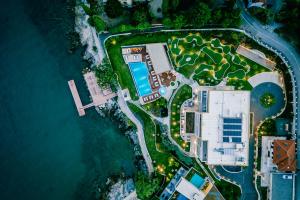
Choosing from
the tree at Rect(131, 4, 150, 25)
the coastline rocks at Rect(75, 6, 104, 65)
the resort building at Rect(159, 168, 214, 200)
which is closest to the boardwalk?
the coastline rocks at Rect(75, 6, 104, 65)

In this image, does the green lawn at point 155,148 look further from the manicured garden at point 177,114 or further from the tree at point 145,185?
the manicured garden at point 177,114

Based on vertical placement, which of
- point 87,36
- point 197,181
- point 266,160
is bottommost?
point 197,181

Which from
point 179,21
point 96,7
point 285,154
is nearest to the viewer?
point 285,154

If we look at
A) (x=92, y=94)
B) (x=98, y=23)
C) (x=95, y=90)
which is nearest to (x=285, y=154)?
(x=95, y=90)

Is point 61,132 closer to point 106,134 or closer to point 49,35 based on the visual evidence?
point 106,134

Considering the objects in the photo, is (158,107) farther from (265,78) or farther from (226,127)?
(265,78)

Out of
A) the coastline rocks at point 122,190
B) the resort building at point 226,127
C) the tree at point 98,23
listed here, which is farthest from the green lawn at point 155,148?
the tree at point 98,23

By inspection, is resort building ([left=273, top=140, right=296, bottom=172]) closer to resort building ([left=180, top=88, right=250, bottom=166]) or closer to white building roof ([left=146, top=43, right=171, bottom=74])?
resort building ([left=180, top=88, right=250, bottom=166])
